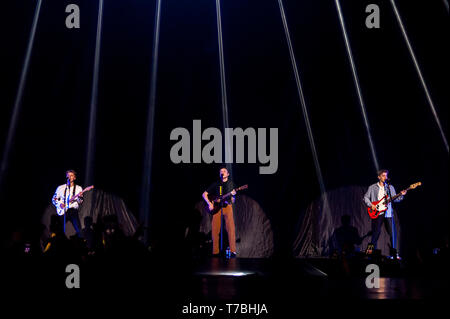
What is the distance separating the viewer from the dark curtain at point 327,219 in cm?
917

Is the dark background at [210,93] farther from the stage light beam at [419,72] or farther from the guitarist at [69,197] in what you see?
the guitarist at [69,197]

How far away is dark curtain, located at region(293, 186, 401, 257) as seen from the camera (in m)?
9.17

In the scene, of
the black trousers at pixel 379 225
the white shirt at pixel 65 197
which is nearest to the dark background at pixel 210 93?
the white shirt at pixel 65 197

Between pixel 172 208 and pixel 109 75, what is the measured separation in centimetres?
321

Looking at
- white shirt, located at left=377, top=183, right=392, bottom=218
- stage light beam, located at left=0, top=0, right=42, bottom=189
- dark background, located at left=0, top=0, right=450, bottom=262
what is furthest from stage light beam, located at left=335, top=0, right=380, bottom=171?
stage light beam, located at left=0, top=0, right=42, bottom=189

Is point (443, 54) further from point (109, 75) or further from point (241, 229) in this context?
point (109, 75)

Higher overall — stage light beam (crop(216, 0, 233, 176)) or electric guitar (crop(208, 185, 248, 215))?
stage light beam (crop(216, 0, 233, 176))

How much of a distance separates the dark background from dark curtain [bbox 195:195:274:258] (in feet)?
0.53

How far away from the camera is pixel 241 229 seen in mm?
9453

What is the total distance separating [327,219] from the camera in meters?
9.23

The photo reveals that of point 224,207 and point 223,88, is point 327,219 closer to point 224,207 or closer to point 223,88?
point 224,207

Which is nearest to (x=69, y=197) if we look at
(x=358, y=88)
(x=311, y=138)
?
(x=311, y=138)

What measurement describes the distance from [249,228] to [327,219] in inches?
64.2

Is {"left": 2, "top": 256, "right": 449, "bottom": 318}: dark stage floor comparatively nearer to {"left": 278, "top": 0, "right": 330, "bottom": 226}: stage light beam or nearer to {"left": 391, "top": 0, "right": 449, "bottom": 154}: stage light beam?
{"left": 278, "top": 0, "right": 330, "bottom": 226}: stage light beam
